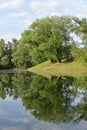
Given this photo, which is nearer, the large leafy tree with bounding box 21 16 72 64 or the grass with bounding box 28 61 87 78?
the grass with bounding box 28 61 87 78

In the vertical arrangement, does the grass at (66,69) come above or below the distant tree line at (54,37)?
below

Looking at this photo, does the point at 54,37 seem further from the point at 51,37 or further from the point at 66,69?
the point at 66,69

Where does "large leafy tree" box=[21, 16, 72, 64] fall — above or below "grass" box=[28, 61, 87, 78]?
above

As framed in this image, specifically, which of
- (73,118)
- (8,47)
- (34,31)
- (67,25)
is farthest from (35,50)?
(73,118)

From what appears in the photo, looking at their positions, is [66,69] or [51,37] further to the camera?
[51,37]

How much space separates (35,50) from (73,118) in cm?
8487

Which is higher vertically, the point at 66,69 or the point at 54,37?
the point at 54,37

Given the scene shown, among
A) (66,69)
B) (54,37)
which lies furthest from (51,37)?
(66,69)

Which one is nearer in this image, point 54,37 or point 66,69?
point 66,69

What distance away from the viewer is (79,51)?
273 ft

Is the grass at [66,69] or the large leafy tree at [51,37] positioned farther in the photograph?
the large leafy tree at [51,37]

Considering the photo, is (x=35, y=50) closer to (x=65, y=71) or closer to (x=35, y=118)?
(x=65, y=71)

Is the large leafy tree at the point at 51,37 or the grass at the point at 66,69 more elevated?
the large leafy tree at the point at 51,37

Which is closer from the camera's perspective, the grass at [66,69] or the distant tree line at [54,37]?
the grass at [66,69]
